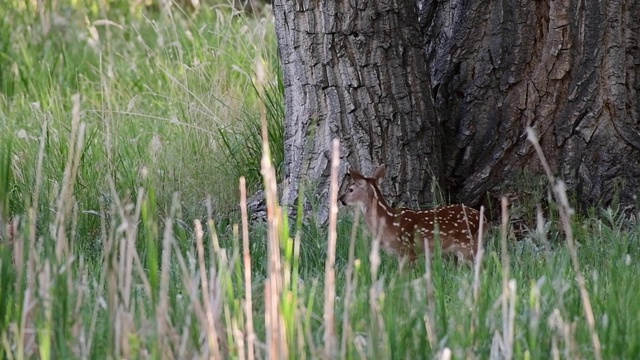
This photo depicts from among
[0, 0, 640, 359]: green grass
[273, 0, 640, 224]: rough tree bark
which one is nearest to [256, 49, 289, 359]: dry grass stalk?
[0, 0, 640, 359]: green grass

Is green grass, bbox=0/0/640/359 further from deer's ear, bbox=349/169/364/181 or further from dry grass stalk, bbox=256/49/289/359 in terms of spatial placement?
deer's ear, bbox=349/169/364/181

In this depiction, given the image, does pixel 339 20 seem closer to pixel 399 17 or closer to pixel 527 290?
pixel 399 17

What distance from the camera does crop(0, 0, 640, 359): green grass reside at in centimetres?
334

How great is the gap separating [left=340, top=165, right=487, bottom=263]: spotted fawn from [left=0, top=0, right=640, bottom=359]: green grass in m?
0.13

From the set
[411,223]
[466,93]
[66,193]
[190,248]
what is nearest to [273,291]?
[66,193]

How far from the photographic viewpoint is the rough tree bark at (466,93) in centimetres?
→ 547

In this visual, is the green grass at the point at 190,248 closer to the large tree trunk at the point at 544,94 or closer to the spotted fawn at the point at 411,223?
the spotted fawn at the point at 411,223

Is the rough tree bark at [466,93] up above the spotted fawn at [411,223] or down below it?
above

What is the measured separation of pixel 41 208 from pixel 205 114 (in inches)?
83.4

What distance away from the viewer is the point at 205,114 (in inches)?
285

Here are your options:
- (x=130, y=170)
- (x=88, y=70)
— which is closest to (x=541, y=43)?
(x=130, y=170)

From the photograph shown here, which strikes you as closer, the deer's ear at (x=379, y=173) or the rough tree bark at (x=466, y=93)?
the deer's ear at (x=379, y=173)

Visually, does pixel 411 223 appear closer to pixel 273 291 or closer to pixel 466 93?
pixel 466 93

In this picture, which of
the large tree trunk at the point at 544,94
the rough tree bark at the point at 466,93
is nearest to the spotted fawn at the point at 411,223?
the rough tree bark at the point at 466,93
